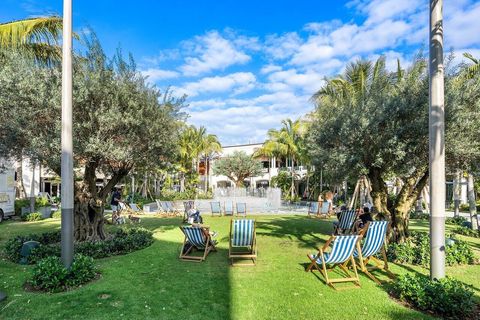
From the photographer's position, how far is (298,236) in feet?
38.4

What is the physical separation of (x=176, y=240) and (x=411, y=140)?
791cm

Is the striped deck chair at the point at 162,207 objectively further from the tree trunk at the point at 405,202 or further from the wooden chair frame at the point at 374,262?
the wooden chair frame at the point at 374,262

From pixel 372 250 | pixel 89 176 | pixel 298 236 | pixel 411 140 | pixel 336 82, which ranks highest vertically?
pixel 336 82

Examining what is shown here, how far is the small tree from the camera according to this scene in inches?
1638

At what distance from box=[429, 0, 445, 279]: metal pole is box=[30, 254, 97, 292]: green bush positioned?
628 centimetres

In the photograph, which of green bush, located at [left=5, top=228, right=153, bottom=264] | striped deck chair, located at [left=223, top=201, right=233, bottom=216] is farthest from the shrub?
striped deck chair, located at [left=223, top=201, right=233, bottom=216]

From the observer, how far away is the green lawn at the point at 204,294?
477 centimetres

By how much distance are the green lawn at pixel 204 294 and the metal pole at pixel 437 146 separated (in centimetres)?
105

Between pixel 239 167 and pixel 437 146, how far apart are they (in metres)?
36.6

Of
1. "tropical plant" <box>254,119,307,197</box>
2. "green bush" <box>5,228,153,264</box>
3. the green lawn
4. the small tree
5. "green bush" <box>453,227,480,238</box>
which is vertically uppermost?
"tropical plant" <box>254,119,307,197</box>

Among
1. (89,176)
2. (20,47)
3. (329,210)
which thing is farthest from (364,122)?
(329,210)

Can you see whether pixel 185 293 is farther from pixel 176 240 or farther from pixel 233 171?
pixel 233 171

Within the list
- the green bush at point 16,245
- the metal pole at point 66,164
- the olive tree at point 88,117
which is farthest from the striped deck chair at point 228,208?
the metal pole at point 66,164

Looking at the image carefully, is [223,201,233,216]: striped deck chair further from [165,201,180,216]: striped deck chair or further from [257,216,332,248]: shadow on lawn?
[257,216,332,248]: shadow on lawn
